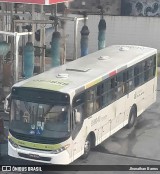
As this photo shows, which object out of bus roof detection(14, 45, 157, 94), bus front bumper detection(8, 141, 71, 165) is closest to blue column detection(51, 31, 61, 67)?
bus roof detection(14, 45, 157, 94)

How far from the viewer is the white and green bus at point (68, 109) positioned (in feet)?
42.5

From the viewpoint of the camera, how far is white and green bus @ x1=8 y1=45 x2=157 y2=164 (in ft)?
42.5

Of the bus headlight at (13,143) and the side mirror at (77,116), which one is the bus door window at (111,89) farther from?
the bus headlight at (13,143)

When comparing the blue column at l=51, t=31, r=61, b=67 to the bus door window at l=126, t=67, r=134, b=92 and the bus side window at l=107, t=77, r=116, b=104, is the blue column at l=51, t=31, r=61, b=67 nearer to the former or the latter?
the bus door window at l=126, t=67, r=134, b=92

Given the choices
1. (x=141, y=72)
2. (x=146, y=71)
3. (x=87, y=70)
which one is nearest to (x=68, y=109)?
(x=87, y=70)

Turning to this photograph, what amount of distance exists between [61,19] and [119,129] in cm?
625

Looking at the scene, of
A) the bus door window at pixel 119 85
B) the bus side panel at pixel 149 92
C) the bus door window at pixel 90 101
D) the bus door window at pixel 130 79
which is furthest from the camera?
the bus side panel at pixel 149 92

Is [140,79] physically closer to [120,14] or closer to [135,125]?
[135,125]

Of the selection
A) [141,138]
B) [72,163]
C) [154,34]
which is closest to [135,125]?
[141,138]

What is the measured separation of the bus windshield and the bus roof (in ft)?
1.58

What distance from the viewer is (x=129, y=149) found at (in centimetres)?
1548

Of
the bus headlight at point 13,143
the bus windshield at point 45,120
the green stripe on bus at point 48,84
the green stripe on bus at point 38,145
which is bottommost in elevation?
the bus headlight at point 13,143

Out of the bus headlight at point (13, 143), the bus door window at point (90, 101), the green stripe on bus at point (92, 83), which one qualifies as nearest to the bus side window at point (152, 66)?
the green stripe on bus at point (92, 83)

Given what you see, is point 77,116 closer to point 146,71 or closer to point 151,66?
point 146,71
